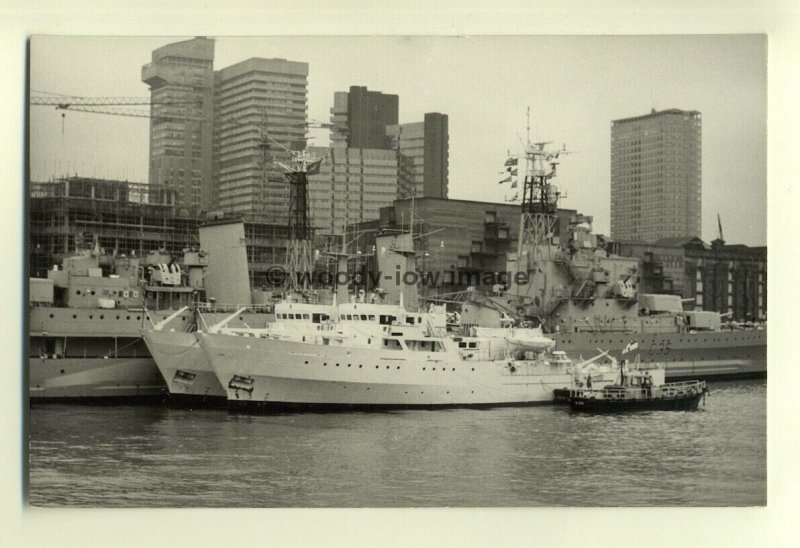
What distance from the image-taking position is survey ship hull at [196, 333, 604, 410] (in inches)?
384

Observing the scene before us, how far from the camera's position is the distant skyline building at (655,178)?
815 cm

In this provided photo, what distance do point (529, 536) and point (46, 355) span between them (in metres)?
3.81

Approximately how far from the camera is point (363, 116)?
8.15 meters

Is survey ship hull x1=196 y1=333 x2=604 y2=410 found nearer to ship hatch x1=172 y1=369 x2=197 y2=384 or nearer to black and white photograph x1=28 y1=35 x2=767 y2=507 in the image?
black and white photograph x1=28 y1=35 x2=767 y2=507

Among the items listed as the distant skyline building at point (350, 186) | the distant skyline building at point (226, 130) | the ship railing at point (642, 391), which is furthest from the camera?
the ship railing at point (642, 391)

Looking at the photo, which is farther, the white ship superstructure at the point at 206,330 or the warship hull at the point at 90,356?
the white ship superstructure at the point at 206,330

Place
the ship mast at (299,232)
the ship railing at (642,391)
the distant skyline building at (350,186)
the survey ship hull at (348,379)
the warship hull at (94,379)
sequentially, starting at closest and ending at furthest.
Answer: the warship hull at (94,379), the distant skyline building at (350,186), the ship mast at (299,232), the ship railing at (642,391), the survey ship hull at (348,379)

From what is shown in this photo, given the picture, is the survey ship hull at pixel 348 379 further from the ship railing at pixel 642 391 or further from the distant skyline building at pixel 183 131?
the distant skyline building at pixel 183 131

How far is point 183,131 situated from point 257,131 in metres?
0.60

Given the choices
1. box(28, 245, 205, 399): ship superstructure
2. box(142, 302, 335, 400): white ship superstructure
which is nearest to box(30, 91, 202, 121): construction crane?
box(28, 245, 205, 399): ship superstructure

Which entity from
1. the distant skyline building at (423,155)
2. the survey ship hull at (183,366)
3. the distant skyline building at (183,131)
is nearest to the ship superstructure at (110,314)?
the survey ship hull at (183,366)

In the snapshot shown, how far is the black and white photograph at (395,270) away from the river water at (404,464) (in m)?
0.02

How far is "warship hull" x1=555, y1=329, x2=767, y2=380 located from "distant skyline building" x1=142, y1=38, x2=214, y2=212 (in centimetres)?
392

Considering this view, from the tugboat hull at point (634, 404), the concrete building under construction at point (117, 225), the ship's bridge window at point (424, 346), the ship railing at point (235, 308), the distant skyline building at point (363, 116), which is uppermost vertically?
the distant skyline building at point (363, 116)
